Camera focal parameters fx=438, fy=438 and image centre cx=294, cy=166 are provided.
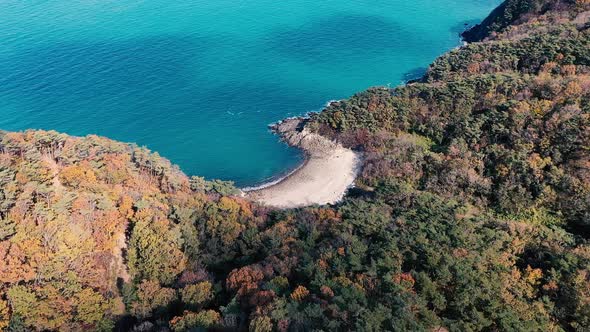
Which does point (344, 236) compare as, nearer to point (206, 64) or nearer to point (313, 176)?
point (313, 176)

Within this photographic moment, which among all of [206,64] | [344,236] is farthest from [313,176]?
[206,64]

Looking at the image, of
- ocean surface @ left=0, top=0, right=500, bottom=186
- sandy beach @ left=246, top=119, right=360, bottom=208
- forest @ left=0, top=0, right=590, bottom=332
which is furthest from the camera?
ocean surface @ left=0, top=0, right=500, bottom=186

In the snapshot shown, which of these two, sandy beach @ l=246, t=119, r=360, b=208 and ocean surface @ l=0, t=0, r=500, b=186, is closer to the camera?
sandy beach @ l=246, t=119, r=360, b=208

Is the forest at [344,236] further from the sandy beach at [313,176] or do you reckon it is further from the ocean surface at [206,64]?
the ocean surface at [206,64]

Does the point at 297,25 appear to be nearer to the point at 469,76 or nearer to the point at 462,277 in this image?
the point at 469,76

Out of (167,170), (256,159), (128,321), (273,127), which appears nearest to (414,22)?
(273,127)

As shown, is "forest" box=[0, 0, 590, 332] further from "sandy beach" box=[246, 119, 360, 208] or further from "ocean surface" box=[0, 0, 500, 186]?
"ocean surface" box=[0, 0, 500, 186]

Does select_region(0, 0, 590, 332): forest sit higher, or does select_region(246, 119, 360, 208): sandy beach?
select_region(0, 0, 590, 332): forest

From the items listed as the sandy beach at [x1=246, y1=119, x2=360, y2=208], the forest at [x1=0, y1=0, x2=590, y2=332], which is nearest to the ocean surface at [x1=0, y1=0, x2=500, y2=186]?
the sandy beach at [x1=246, y1=119, x2=360, y2=208]
